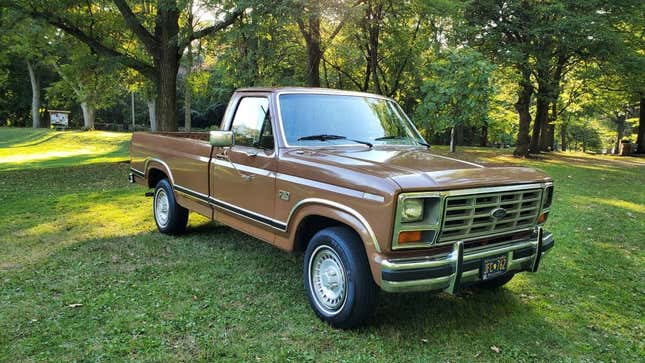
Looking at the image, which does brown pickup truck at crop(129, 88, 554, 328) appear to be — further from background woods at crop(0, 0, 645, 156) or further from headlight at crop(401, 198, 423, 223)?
background woods at crop(0, 0, 645, 156)

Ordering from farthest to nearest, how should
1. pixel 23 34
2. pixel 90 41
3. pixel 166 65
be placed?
pixel 166 65
pixel 90 41
pixel 23 34

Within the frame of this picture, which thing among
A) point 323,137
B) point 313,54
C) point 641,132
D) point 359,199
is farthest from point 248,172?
point 641,132

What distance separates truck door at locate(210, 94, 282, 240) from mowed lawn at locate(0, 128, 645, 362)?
0.69 m

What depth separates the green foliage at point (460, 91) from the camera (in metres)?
11.1

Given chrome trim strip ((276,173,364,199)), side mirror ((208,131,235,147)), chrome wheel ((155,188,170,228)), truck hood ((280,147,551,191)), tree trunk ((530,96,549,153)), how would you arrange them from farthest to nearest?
tree trunk ((530,96,549,153)) < chrome wheel ((155,188,170,228)) < side mirror ((208,131,235,147)) < chrome trim strip ((276,173,364,199)) < truck hood ((280,147,551,191))

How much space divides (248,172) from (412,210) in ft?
6.83

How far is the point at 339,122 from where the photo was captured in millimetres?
4910

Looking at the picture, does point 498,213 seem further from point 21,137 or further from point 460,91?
point 21,137

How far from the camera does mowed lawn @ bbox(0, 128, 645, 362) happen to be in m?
3.64

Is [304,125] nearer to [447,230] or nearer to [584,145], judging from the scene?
[447,230]

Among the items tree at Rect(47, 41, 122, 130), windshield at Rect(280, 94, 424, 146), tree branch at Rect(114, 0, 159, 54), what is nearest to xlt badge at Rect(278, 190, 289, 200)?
windshield at Rect(280, 94, 424, 146)

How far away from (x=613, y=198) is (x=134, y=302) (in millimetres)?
11086

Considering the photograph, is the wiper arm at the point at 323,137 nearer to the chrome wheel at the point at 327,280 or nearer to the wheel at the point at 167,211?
the chrome wheel at the point at 327,280

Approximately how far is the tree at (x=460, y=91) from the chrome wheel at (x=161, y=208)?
23.8 ft
